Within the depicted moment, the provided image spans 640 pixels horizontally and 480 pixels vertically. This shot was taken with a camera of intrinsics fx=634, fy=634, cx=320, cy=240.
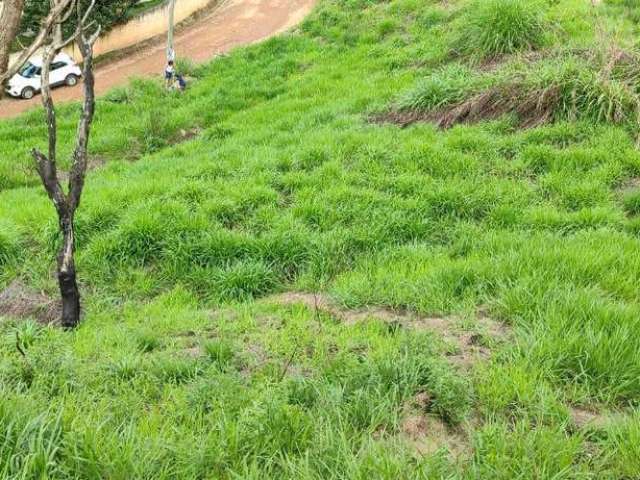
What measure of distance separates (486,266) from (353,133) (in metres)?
4.00

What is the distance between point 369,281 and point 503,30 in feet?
22.5

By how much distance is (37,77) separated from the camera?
18.7 metres

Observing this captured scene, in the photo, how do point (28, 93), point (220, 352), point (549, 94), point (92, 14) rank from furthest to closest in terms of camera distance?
point (92, 14)
point (28, 93)
point (549, 94)
point (220, 352)

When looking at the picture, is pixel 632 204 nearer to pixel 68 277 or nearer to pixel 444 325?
pixel 444 325

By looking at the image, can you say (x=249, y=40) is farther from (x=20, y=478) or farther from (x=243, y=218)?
(x=20, y=478)

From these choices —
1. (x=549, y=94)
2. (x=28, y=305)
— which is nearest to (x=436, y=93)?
(x=549, y=94)

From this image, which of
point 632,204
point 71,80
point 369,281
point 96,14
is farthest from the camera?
point 96,14

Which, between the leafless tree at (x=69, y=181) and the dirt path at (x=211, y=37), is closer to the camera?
the leafless tree at (x=69, y=181)

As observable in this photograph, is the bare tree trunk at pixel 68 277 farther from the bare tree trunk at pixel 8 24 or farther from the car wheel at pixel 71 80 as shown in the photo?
the car wheel at pixel 71 80

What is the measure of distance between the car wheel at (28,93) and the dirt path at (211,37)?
0.46 feet

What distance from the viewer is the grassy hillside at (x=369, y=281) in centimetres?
295

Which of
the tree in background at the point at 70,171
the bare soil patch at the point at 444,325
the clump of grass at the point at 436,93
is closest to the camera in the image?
the bare soil patch at the point at 444,325

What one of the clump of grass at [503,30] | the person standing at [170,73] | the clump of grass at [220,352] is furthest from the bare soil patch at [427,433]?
the person standing at [170,73]

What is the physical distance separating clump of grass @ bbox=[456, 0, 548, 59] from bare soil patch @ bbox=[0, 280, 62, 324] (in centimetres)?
755
